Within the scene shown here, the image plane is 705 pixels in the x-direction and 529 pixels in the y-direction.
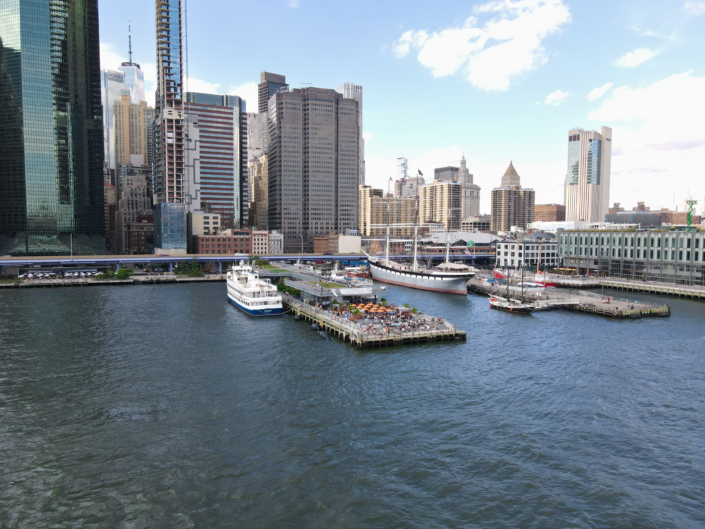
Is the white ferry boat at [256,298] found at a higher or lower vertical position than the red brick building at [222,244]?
lower

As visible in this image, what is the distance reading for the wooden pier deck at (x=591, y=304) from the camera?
73.6 metres

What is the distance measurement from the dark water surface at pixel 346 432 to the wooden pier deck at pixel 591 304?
53.4 ft

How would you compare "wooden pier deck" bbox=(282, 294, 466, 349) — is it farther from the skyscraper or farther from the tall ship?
the skyscraper

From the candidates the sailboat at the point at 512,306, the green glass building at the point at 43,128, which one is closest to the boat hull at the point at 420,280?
the sailboat at the point at 512,306

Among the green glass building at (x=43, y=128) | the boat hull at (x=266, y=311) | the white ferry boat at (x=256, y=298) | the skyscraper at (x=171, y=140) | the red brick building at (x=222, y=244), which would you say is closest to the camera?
the white ferry boat at (x=256, y=298)

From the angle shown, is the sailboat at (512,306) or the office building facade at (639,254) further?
the office building facade at (639,254)

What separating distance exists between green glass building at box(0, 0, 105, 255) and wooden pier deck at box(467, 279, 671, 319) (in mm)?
148196

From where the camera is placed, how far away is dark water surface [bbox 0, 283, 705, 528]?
23875 mm

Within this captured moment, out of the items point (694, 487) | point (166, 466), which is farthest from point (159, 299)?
point (694, 487)

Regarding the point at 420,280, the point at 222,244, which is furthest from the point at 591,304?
the point at 222,244

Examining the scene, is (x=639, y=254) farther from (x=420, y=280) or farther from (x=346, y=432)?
(x=346, y=432)

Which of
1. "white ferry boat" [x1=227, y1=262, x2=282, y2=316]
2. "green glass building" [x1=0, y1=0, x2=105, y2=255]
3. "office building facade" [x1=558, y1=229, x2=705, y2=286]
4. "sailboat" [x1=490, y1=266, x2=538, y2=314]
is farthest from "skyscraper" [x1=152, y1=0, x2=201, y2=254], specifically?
"office building facade" [x1=558, y1=229, x2=705, y2=286]

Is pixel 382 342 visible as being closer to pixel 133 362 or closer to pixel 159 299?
pixel 133 362

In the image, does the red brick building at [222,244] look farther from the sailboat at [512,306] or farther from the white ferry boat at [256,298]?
the sailboat at [512,306]
